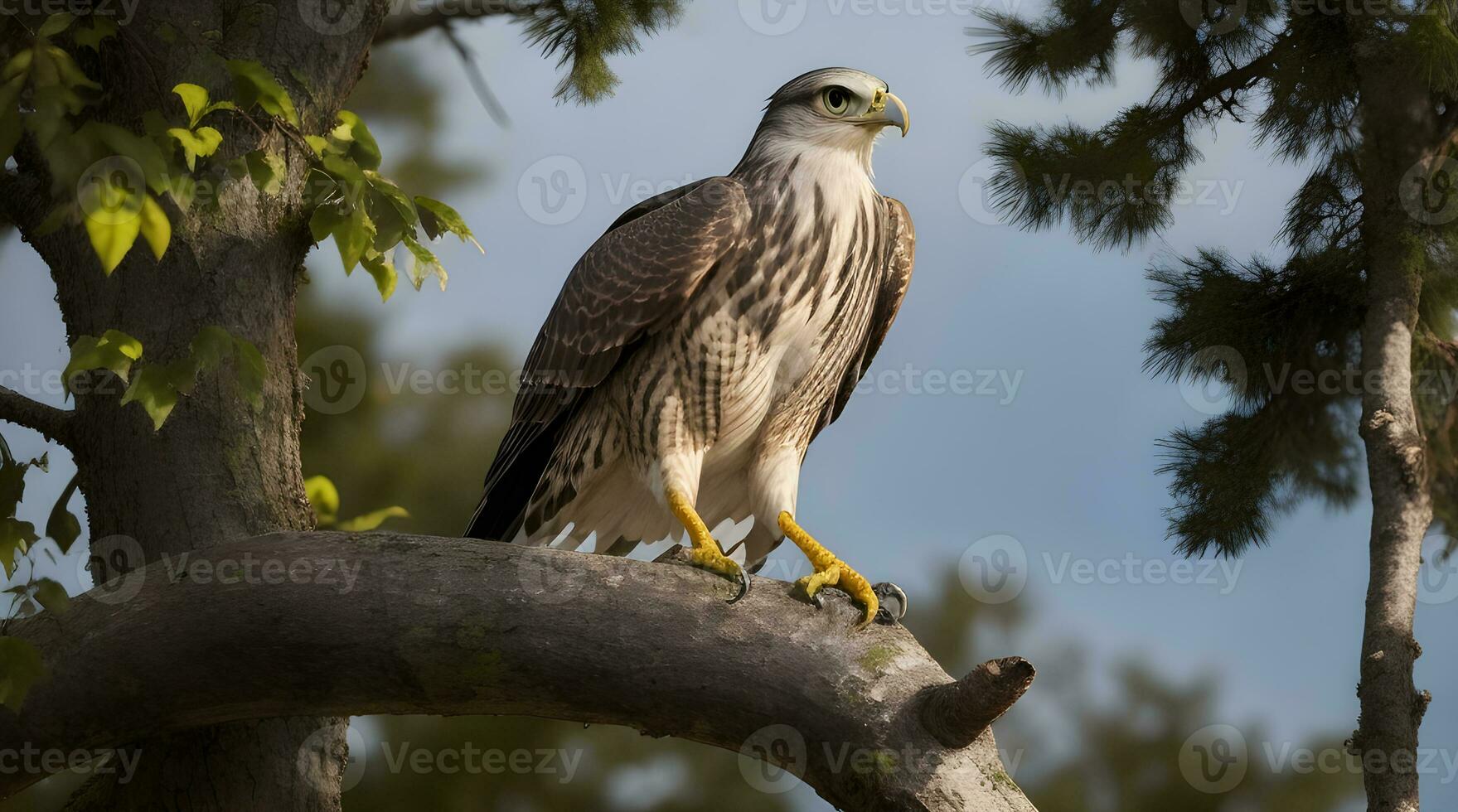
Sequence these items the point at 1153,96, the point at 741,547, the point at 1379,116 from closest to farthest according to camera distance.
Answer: the point at 741,547 < the point at 1379,116 < the point at 1153,96

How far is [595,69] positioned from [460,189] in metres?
3.51

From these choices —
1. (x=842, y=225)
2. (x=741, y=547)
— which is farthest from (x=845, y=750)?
(x=842, y=225)

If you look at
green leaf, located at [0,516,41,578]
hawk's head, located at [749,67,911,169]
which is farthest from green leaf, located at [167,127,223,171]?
hawk's head, located at [749,67,911,169]

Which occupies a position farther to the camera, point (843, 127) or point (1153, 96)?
point (1153, 96)

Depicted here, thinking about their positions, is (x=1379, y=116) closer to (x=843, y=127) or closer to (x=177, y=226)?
(x=843, y=127)

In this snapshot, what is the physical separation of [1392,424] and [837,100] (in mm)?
2359

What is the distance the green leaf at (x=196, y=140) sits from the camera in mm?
2770

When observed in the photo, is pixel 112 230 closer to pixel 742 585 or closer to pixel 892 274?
pixel 742 585

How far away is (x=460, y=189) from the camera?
9.38 metres

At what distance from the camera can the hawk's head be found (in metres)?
4.14

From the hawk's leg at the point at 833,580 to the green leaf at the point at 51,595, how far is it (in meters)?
1.77

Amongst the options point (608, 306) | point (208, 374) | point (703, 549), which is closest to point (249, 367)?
point (208, 374)

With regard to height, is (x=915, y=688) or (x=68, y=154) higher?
(x=68, y=154)

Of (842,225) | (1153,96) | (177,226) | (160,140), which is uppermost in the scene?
(1153,96)
